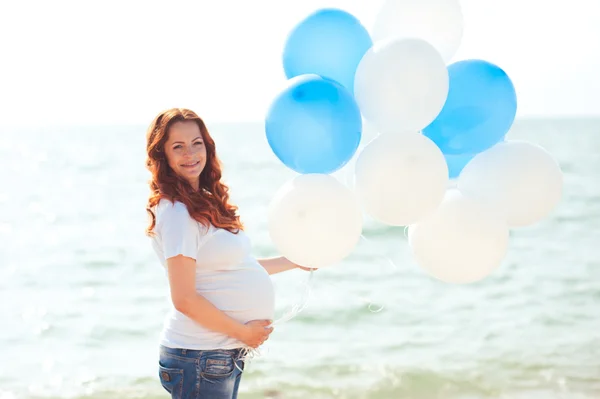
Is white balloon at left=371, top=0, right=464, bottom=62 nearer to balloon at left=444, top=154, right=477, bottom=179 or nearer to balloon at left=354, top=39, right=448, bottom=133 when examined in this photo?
balloon at left=354, top=39, right=448, bottom=133

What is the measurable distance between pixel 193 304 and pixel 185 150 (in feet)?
1.82

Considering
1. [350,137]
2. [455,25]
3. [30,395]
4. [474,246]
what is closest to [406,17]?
[455,25]

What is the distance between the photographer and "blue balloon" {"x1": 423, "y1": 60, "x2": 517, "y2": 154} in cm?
260

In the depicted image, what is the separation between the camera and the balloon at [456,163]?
282 cm

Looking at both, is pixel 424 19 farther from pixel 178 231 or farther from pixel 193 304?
pixel 193 304

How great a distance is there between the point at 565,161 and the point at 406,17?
25.6m

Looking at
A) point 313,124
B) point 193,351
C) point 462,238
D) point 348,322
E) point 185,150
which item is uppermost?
point 313,124

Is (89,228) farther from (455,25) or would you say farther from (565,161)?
(565,161)

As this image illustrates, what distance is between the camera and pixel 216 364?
2631 millimetres

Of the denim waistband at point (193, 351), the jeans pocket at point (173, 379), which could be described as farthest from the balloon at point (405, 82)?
the jeans pocket at point (173, 379)

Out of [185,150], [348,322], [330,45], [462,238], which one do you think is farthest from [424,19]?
[348,322]

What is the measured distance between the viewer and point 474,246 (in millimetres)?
2559

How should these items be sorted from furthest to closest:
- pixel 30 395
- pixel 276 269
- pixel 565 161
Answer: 1. pixel 565 161
2. pixel 30 395
3. pixel 276 269

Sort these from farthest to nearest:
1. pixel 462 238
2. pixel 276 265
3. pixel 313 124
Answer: pixel 276 265 → pixel 462 238 → pixel 313 124
